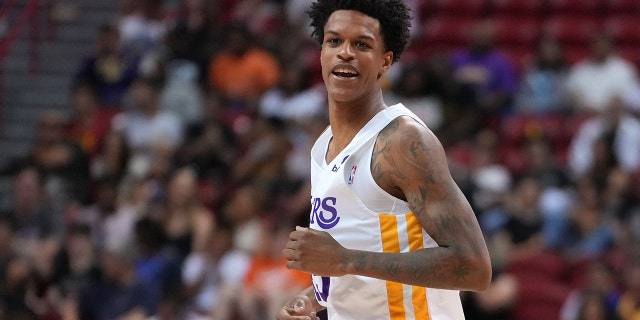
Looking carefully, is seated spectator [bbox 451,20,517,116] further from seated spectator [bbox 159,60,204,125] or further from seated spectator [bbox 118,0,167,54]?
seated spectator [bbox 118,0,167,54]

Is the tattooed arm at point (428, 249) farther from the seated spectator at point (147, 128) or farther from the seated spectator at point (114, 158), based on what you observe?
the seated spectator at point (114, 158)

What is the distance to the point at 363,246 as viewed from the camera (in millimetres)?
4012

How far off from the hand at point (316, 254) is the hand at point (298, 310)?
25.1 inches

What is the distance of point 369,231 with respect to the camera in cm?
401

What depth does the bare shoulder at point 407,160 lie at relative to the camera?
12.5 feet

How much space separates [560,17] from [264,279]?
560 cm

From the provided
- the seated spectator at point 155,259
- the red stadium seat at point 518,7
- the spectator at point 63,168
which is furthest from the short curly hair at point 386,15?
the red stadium seat at point 518,7

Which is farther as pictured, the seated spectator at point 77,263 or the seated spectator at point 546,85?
the seated spectator at point 546,85

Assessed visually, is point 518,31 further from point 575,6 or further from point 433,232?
point 433,232

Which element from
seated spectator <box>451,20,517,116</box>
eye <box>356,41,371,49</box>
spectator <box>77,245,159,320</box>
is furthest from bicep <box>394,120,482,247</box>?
seated spectator <box>451,20,517,116</box>

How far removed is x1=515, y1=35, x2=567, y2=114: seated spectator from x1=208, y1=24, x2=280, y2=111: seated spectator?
9.57 feet

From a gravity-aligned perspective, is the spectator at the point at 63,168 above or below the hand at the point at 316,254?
below

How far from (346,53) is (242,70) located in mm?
8453

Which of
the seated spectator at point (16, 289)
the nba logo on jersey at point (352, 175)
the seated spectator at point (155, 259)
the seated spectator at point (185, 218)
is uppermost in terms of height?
the nba logo on jersey at point (352, 175)
